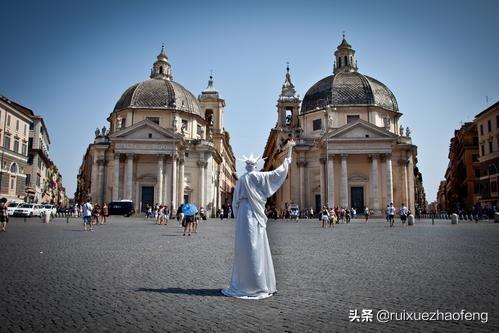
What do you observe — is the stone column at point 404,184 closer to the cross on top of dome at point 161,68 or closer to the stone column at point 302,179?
the stone column at point 302,179

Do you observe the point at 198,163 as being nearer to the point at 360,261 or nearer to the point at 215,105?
the point at 215,105

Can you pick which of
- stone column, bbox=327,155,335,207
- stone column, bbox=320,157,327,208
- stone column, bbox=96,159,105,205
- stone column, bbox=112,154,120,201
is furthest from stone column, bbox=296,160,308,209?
stone column, bbox=96,159,105,205

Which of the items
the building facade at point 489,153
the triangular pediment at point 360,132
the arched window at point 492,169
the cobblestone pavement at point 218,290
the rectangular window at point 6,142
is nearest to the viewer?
the cobblestone pavement at point 218,290

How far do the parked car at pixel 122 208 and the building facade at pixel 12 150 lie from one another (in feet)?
43.3

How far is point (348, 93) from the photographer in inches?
2035

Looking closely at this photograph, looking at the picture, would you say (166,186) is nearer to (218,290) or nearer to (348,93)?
(348,93)

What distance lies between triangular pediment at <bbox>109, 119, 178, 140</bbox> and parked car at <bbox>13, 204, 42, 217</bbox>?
1130 cm

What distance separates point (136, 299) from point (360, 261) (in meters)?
6.26

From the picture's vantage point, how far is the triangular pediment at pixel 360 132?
46469mm

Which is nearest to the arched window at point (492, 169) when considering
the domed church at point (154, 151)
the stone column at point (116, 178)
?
the domed church at point (154, 151)

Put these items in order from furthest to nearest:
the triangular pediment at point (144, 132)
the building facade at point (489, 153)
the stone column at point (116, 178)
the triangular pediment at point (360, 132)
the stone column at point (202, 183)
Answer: the stone column at point (202, 183) < the building facade at point (489, 153) < the triangular pediment at point (144, 132) < the stone column at point (116, 178) < the triangular pediment at point (360, 132)

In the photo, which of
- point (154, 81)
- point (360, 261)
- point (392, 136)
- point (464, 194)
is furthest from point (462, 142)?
point (360, 261)

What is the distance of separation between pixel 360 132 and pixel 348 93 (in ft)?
24.1

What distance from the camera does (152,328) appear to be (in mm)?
4676
